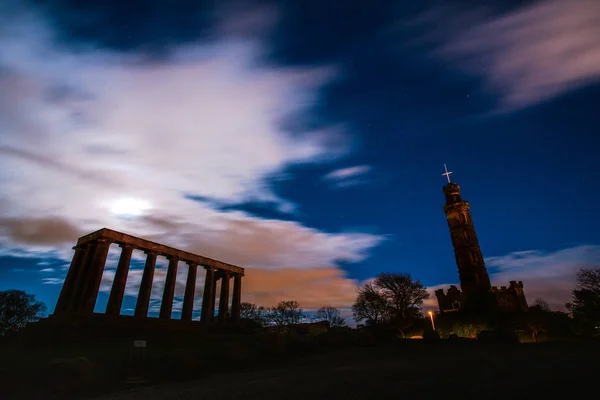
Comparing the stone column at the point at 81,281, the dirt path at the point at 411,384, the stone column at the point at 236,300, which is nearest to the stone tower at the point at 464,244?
the stone column at the point at 236,300

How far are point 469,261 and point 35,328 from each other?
72156 mm

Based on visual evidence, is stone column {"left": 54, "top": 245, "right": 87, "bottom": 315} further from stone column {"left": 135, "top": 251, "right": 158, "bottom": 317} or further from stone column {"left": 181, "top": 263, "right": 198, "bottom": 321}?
stone column {"left": 181, "top": 263, "right": 198, "bottom": 321}

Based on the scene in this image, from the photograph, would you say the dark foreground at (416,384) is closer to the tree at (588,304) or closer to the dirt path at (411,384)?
the dirt path at (411,384)

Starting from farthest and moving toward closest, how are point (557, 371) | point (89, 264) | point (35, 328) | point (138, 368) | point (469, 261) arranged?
point (469, 261)
point (89, 264)
point (35, 328)
point (138, 368)
point (557, 371)

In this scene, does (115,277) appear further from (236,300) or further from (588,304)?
(588,304)

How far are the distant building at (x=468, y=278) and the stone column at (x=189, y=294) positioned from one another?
4889cm

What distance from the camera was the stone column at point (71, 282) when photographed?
28203mm

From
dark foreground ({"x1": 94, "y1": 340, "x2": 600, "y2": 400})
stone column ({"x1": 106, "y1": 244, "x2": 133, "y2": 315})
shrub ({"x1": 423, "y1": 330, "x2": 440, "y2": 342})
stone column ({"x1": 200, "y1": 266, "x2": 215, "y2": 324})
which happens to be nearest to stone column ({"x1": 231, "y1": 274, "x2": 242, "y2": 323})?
stone column ({"x1": 200, "y1": 266, "x2": 215, "y2": 324})

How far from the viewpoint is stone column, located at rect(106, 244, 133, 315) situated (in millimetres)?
27503

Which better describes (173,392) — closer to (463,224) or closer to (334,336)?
(334,336)

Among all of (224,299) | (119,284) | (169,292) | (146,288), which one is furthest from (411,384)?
(224,299)

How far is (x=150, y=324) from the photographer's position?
27.6m

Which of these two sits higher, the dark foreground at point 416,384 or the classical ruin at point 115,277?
the classical ruin at point 115,277

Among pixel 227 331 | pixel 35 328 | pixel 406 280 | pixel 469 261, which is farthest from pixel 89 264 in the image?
pixel 469 261
